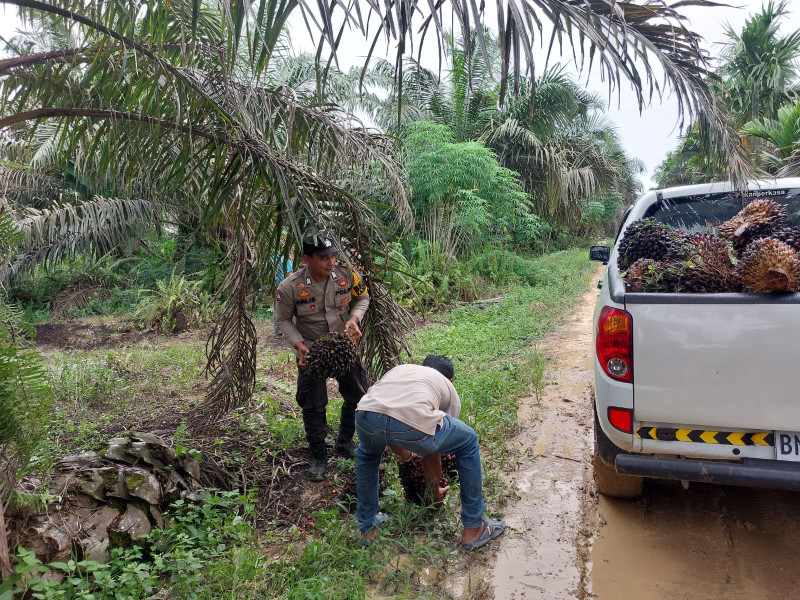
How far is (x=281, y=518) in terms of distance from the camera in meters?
3.68

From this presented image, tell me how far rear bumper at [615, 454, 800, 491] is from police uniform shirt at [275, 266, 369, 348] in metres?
2.04

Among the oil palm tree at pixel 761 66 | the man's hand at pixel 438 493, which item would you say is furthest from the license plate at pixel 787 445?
the oil palm tree at pixel 761 66

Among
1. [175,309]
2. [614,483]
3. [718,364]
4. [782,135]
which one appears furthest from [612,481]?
[782,135]

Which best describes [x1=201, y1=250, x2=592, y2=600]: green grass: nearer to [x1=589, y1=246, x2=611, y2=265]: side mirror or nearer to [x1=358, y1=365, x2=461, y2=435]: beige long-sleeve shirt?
[x1=358, y1=365, x2=461, y2=435]: beige long-sleeve shirt

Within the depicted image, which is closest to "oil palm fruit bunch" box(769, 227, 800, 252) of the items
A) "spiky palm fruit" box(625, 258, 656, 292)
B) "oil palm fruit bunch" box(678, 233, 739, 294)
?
"oil palm fruit bunch" box(678, 233, 739, 294)

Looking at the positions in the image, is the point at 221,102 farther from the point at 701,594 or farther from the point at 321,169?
the point at 701,594

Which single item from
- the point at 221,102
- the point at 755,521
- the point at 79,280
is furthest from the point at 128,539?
the point at 79,280

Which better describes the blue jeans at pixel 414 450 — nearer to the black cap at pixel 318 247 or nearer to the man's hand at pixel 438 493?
the man's hand at pixel 438 493

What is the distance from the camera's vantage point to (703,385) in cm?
282

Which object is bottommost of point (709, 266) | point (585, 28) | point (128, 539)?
point (128, 539)

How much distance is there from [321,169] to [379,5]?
8.05 ft

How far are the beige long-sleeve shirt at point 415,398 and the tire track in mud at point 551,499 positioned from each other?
33.0 inches

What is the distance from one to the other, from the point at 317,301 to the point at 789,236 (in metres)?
3.00

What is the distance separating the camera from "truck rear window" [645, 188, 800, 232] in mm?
4312
